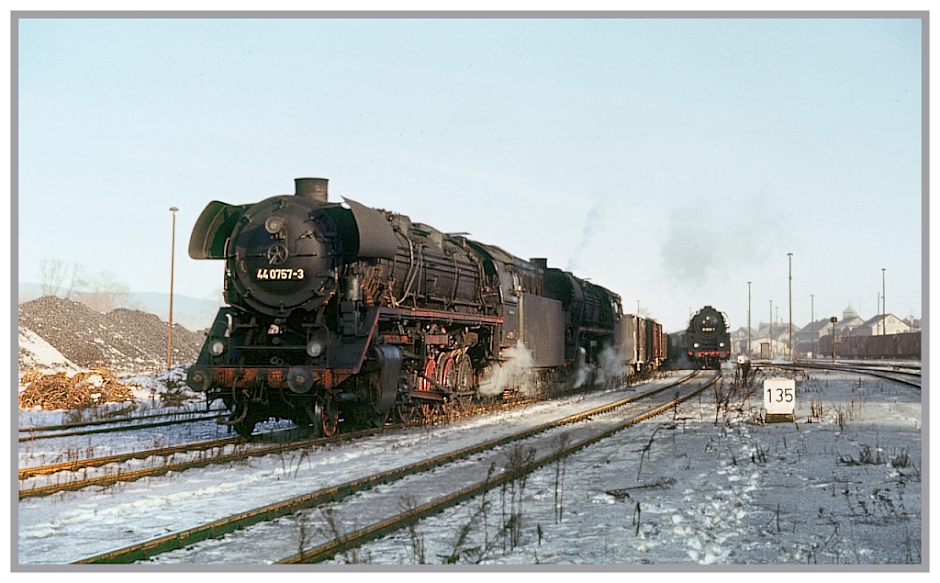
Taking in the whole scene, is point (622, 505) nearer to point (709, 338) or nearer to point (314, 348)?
point (314, 348)

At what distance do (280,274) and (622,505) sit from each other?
7.35 m

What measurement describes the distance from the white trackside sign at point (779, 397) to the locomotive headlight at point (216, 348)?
10.2m

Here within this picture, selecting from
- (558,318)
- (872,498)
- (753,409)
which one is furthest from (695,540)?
(558,318)

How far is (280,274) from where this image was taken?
1367cm

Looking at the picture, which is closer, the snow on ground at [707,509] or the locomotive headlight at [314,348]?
the snow on ground at [707,509]

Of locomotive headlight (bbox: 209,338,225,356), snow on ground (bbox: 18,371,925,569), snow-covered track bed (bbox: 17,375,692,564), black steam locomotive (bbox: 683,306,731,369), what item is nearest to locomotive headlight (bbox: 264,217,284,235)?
locomotive headlight (bbox: 209,338,225,356)

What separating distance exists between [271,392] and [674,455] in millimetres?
6393

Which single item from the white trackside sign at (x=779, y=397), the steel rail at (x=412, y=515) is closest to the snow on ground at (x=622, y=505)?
the steel rail at (x=412, y=515)

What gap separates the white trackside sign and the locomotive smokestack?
9.22 m

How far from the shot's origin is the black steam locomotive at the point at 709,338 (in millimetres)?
48906

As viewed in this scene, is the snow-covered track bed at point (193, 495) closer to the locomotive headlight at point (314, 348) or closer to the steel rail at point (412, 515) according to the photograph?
the locomotive headlight at point (314, 348)

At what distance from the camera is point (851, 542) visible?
6.99m

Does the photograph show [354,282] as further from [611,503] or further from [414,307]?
[611,503]

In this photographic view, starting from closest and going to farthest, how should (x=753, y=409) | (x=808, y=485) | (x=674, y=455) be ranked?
1. (x=808, y=485)
2. (x=674, y=455)
3. (x=753, y=409)
